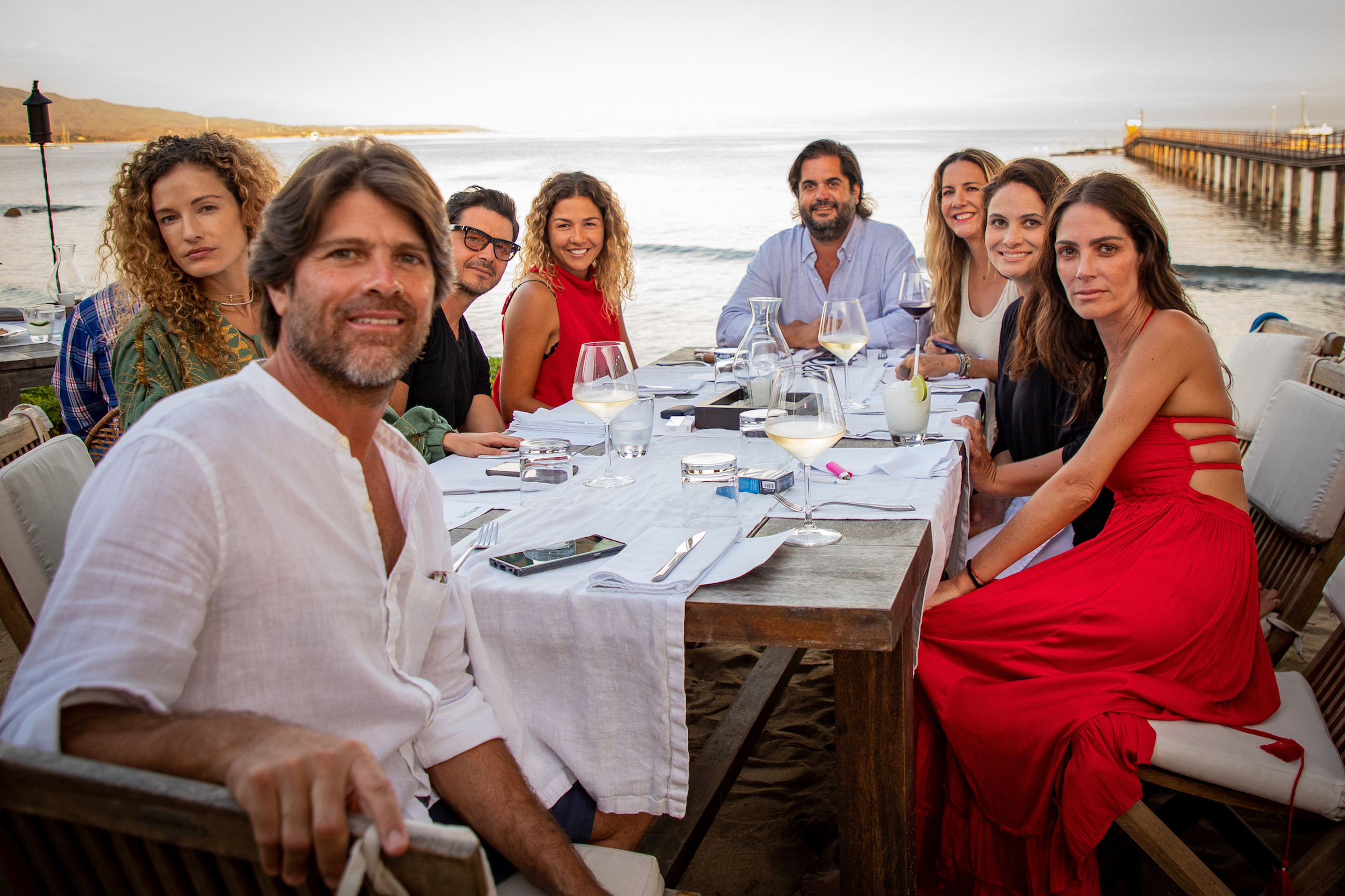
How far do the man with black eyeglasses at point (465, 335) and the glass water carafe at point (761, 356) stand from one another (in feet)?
2.87

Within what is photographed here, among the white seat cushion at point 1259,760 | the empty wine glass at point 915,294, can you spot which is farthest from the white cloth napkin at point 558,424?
the white seat cushion at point 1259,760

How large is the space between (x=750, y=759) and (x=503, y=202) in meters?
2.38

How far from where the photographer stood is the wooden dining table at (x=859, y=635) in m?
1.29

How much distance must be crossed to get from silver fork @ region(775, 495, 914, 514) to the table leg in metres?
0.26

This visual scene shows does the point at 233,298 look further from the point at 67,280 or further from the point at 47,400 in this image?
the point at 47,400

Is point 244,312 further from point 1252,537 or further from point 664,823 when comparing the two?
point 1252,537

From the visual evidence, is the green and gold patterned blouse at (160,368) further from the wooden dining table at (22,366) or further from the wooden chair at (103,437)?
the wooden dining table at (22,366)

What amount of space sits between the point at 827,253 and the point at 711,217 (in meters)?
20.5

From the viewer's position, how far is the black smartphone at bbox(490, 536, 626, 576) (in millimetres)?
1465

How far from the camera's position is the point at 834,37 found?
31828 mm

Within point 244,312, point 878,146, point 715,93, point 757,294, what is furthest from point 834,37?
point 244,312

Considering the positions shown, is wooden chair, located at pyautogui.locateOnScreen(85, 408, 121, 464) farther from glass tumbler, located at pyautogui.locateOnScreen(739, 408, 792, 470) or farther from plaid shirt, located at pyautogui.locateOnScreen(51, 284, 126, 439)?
A: glass tumbler, located at pyautogui.locateOnScreen(739, 408, 792, 470)

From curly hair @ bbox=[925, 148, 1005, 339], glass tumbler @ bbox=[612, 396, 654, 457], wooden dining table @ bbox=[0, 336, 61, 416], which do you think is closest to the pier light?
wooden dining table @ bbox=[0, 336, 61, 416]

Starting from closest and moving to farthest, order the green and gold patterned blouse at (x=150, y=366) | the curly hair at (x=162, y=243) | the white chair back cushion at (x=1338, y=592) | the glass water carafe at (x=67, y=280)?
1. the white chair back cushion at (x=1338, y=592)
2. the green and gold patterned blouse at (x=150, y=366)
3. the curly hair at (x=162, y=243)
4. the glass water carafe at (x=67, y=280)
